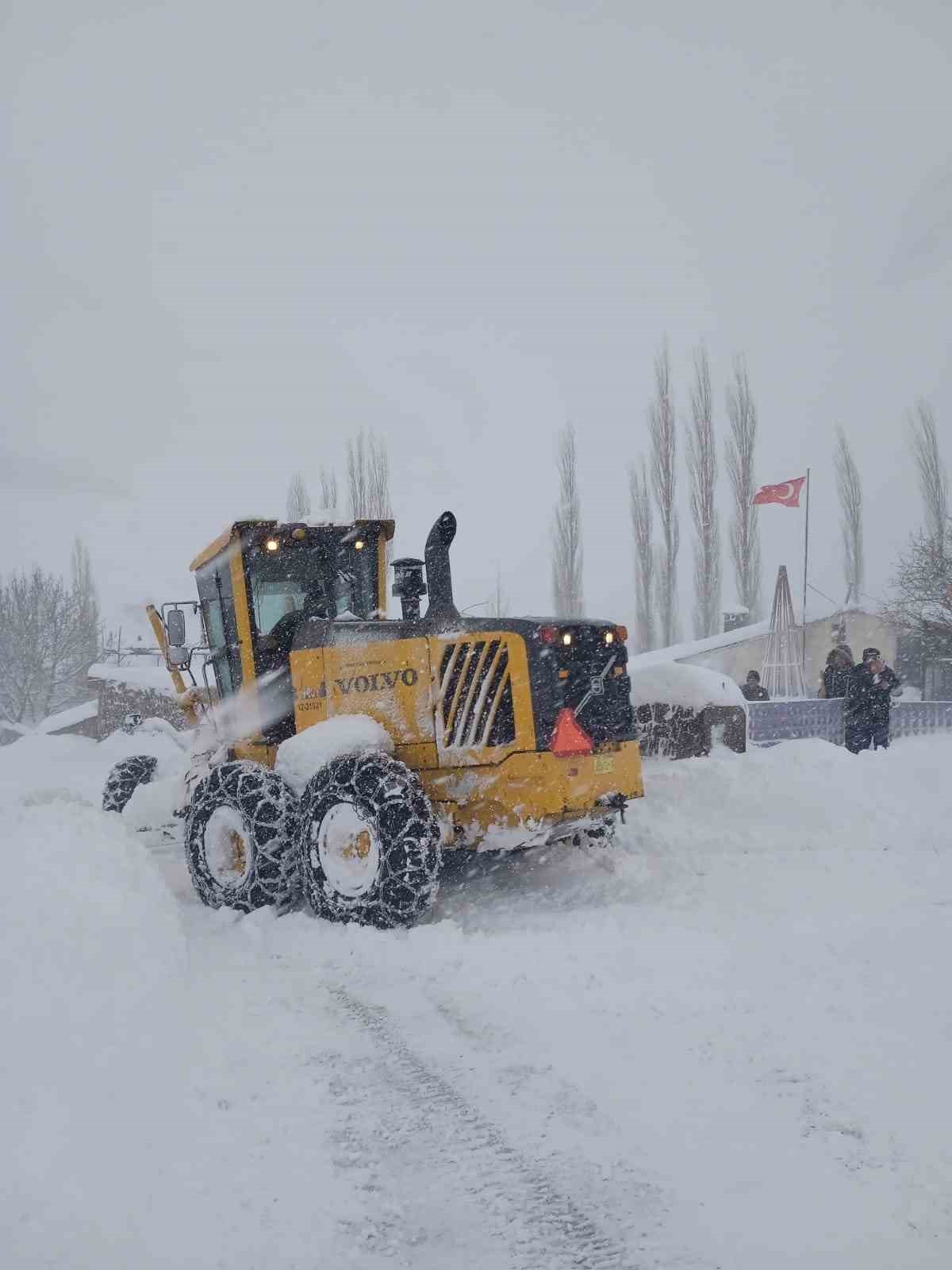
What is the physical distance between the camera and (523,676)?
520 centimetres

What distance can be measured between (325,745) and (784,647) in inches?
902

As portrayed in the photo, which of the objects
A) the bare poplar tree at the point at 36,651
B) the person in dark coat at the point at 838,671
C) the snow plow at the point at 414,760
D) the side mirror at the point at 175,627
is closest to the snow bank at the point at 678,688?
the snow plow at the point at 414,760

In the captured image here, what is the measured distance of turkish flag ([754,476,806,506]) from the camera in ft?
80.0

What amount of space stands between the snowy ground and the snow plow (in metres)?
0.36

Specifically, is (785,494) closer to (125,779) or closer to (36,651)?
(125,779)

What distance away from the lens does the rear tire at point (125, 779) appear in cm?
859

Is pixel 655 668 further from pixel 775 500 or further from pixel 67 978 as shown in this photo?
pixel 775 500

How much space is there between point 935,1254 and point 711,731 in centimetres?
607

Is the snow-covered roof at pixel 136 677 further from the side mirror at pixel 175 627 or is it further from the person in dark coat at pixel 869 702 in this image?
the person in dark coat at pixel 869 702

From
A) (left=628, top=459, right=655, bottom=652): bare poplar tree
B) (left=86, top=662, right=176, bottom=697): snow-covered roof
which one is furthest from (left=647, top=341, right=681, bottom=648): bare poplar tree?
(left=86, top=662, right=176, bottom=697): snow-covered roof

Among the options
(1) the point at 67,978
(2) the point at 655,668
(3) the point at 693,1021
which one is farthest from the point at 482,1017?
(2) the point at 655,668

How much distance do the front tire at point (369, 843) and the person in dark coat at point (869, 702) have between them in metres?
7.54

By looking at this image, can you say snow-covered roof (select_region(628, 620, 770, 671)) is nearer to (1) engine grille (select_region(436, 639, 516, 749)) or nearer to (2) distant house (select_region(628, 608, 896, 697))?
(2) distant house (select_region(628, 608, 896, 697))

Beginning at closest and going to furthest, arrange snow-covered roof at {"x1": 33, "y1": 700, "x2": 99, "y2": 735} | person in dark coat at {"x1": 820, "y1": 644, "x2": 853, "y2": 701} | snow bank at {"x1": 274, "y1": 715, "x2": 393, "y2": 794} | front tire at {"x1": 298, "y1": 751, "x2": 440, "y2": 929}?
front tire at {"x1": 298, "y1": 751, "x2": 440, "y2": 929} < snow bank at {"x1": 274, "y1": 715, "x2": 393, "y2": 794} < person in dark coat at {"x1": 820, "y1": 644, "x2": 853, "y2": 701} < snow-covered roof at {"x1": 33, "y1": 700, "x2": 99, "y2": 735}
